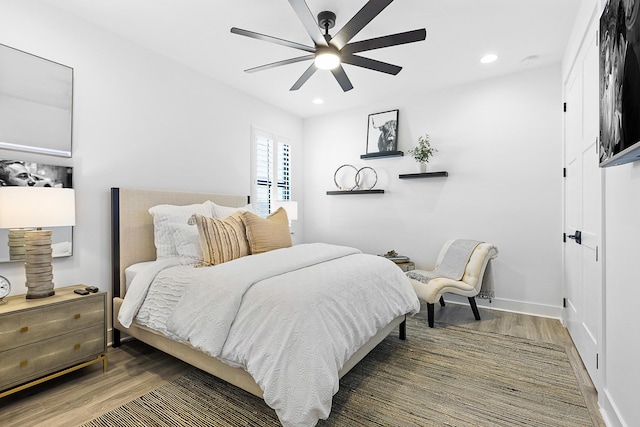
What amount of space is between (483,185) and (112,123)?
4.00 metres

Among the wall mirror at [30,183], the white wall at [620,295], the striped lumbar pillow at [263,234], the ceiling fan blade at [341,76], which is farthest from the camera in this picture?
the striped lumbar pillow at [263,234]

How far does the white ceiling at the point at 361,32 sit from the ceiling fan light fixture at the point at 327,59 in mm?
346

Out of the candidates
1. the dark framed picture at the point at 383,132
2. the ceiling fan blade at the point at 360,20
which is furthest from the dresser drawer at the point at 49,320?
the dark framed picture at the point at 383,132

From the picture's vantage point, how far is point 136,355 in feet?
8.63

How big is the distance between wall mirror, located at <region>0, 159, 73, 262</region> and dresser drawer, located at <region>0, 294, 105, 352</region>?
54 centimetres

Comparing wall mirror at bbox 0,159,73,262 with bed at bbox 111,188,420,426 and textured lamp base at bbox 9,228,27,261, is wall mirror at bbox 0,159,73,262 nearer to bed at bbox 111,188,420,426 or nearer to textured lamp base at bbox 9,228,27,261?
textured lamp base at bbox 9,228,27,261

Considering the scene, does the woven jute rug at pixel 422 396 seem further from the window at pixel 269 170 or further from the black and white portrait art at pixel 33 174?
the window at pixel 269 170

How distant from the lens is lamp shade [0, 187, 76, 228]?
1.88m

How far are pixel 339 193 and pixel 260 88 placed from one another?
6.17ft

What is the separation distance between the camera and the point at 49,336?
6.69ft

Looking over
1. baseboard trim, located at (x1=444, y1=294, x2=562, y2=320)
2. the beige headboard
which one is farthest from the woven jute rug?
the beige headboard

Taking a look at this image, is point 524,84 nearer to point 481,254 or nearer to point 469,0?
point 469,0

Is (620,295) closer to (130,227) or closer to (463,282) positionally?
(463,282)

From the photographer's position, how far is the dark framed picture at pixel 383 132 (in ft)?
14.8
